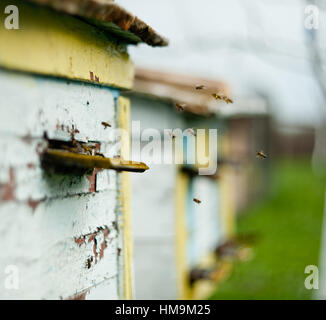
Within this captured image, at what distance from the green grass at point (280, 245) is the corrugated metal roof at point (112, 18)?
8375mm

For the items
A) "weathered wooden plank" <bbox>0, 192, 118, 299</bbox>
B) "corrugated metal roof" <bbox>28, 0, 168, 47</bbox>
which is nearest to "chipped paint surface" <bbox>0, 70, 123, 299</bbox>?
"weathered wooden plank" <bbox>0, 192, 118, 299</bbox>

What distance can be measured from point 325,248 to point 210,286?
6.67ft

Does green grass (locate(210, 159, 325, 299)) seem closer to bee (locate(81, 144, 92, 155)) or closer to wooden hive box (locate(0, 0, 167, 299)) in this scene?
wooden hive box (locate(0, 0, 167, 299))

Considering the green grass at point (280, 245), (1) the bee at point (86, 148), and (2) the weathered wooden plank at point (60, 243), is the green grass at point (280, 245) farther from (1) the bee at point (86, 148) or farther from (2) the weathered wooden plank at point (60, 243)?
(1) the bee at point (86, 148)

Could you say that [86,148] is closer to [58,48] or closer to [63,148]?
[63,148]

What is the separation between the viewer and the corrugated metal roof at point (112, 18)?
177 cm

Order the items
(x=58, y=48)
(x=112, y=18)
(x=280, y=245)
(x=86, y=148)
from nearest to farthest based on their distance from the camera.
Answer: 1. (x=58, y=48)
2. (x=112, y=18)
3. (x=86, y=148)
4. (x=280, y=245)

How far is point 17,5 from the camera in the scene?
1.87m

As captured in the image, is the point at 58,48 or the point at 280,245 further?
the point at 280,245

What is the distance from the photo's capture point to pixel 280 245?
1605 cm

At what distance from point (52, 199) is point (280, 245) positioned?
1483 cm

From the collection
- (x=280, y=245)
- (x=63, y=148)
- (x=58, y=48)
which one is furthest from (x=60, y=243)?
(x=280, y=245)

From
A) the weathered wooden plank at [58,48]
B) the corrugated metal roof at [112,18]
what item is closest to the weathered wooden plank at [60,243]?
the weathered wooden plank at [58,48]
